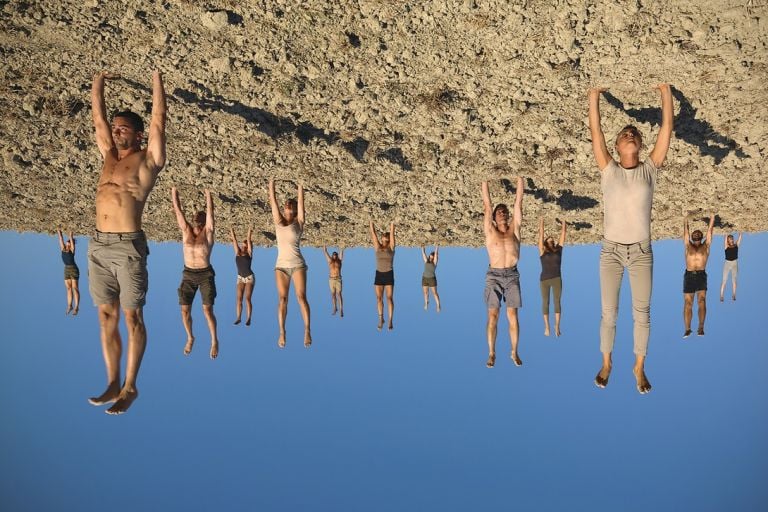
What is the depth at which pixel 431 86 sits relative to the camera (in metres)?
8.55

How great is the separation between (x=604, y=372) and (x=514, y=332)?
2.61 m

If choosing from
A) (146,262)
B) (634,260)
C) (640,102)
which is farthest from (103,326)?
(640,102)

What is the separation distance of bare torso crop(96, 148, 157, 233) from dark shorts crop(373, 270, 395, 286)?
8.64m

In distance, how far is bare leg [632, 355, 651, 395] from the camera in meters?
6.13

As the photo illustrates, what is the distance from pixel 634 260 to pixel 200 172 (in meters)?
A: 8.61

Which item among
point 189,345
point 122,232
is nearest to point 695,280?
point 189,345

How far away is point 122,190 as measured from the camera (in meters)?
5.38

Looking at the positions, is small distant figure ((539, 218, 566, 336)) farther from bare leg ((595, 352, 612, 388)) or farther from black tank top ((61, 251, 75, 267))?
black tank top ((61, 251, 75, 267))

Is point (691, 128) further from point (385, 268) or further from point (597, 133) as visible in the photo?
point (385, 268)

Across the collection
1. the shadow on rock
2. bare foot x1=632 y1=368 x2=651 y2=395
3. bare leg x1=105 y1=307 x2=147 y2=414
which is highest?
the shadow on rock

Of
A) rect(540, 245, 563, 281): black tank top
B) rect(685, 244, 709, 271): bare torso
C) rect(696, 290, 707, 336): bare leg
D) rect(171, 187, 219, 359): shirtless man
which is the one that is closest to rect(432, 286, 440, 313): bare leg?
rect(540, 245, 563, 281): black tank top

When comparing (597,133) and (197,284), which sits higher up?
(597,133)

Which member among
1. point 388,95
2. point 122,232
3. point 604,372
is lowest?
point 604,372

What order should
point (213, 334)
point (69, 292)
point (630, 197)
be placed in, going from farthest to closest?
point (69, 292)
point (213, 334)
point (630, 197)
